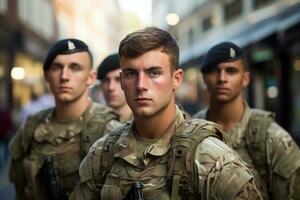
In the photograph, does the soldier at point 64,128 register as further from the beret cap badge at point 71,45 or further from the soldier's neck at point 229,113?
the soldier's neck at point 229,113

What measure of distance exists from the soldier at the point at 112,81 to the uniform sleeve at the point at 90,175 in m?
1.95

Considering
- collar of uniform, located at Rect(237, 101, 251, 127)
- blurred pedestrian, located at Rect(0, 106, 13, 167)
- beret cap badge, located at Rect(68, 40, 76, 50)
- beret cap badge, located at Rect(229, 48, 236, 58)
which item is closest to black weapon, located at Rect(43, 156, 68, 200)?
beret cap badge, located at Rect(68, 40, 76, 50)

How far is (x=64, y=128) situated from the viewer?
3645 mm

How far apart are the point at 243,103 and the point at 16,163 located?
1.72m

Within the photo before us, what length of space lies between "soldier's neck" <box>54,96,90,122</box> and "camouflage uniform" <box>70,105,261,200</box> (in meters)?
1.02

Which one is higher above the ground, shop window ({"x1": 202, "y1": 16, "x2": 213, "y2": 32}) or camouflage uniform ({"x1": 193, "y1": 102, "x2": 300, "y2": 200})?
shop window ({"x1": 202, "y1": 16, "x2": 213, "y2": 32})

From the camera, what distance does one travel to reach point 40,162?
3572 millimetres

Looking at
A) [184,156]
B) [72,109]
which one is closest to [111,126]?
[72,109]

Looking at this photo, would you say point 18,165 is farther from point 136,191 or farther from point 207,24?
point 207,24

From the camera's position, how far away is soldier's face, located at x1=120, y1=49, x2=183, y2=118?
2.41 metres

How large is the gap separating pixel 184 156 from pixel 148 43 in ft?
1.74

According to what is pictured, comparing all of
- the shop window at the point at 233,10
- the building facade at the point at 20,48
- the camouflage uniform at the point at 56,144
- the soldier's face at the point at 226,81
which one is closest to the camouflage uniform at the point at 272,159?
the soldier's face at the point at 226,81

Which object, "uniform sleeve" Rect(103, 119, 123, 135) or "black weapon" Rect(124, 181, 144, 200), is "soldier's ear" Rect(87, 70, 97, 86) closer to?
"uniform sleeve" Rect(103, 119, 123, 135)

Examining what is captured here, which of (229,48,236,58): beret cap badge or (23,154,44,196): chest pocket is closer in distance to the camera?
(23,154,44,196): chest pocket
